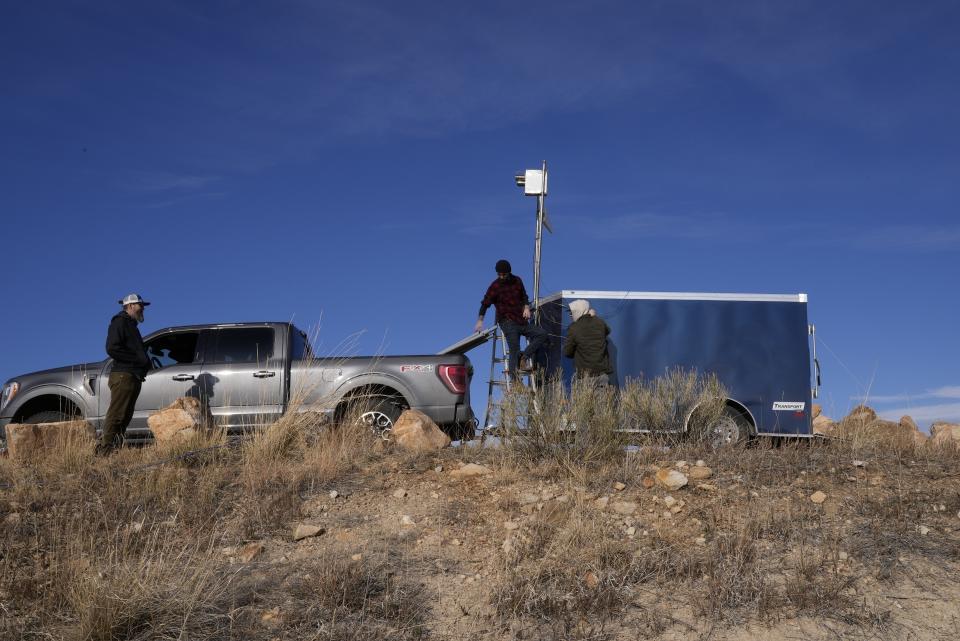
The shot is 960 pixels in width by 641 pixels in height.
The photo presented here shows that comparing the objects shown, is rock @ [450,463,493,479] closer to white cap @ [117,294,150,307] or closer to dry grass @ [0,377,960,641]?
dry grass @ [0,377,960,641]

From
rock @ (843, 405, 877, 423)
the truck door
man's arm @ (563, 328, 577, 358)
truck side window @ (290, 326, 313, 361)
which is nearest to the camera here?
the truck door

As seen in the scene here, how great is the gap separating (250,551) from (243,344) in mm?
5561

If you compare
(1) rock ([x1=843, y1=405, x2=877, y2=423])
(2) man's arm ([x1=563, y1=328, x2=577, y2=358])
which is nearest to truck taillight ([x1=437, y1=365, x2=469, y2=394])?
(2) man's arm ([x1=563, y1=328, x2=577, y2=358])

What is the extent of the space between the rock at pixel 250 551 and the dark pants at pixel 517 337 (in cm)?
583

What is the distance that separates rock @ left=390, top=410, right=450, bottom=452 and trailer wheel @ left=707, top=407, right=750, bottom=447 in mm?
4541

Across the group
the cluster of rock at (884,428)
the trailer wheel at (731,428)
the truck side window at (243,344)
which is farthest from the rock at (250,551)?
the cluster of rock at (884,428)

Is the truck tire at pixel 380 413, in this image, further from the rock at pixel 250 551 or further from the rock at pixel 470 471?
the rock at pixel 250 551

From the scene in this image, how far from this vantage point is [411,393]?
40.7ft

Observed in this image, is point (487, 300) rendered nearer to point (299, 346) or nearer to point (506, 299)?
point (506, 299)

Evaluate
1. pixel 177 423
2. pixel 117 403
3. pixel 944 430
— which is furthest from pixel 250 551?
pixel 944 430

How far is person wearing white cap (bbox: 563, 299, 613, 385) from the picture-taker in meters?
12.8

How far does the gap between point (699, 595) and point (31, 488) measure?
749 cm

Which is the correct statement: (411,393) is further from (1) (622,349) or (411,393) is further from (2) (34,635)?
(2) (34,635)

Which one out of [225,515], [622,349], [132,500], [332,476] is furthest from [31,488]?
[622,349]
